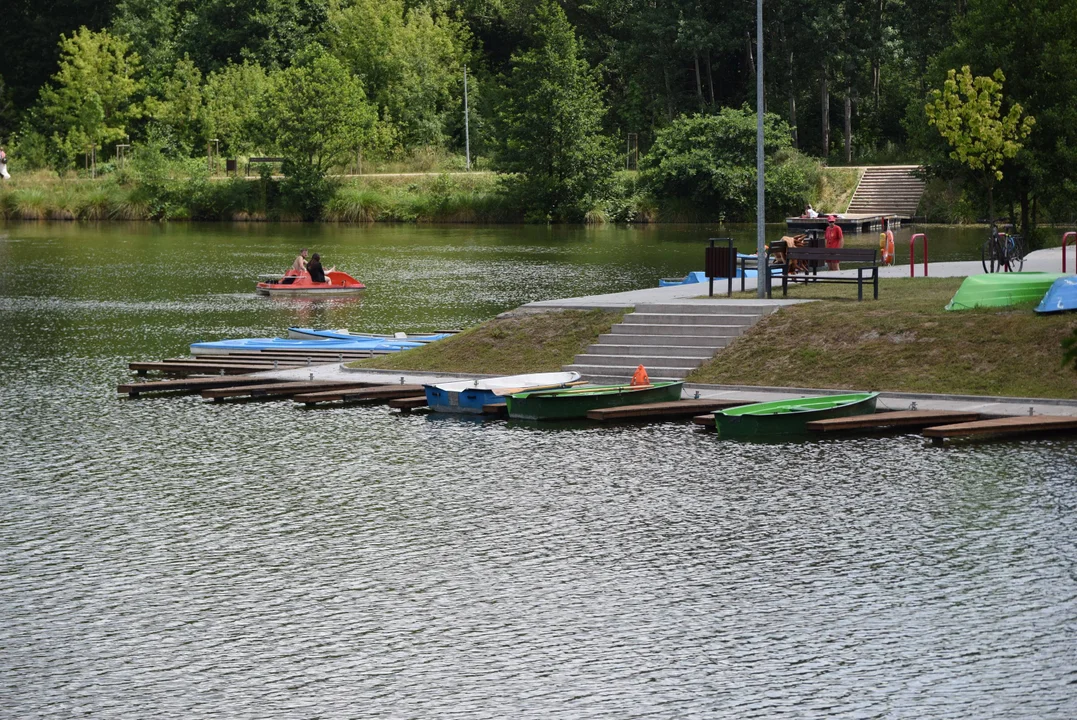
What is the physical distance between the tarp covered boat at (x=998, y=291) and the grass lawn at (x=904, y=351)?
0.31 meters

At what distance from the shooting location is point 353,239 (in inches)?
3172

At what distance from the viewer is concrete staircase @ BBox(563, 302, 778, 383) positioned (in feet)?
93.5

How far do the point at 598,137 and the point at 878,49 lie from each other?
57.2 feet

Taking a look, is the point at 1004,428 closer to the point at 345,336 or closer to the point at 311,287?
the point at 345,336

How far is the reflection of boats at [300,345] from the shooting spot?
3422 cm

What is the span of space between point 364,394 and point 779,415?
8.22 m

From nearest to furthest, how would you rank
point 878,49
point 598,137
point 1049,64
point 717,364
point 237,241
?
point 717,364 → point 1049,64 → point 237,241 → point 878,49 → point 598,137

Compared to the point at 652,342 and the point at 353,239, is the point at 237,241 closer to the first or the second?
the point at 353,239

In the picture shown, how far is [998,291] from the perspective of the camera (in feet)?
92.0

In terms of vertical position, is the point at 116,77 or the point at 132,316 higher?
the point at 116,77

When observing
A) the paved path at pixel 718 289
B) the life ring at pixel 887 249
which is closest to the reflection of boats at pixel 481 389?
the paved path at pixel 718 289

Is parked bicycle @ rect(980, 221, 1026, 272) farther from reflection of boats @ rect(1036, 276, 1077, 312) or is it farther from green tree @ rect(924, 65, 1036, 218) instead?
green tree @ rect(924, 65, 1036, 218)

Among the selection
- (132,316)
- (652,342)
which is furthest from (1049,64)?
(132,316)

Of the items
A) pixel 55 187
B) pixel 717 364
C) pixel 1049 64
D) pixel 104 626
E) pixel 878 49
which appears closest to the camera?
pixel 104 626
